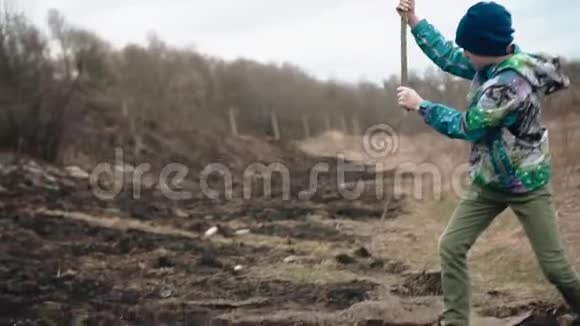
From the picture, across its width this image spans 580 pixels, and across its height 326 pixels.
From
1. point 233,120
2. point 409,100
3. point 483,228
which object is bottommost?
point 483,228

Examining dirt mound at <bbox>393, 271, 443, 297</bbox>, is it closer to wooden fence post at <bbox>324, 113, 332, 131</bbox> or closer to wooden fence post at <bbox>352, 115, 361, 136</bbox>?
wooden fence post at <bbox>352, 115, 361, 136</bbox>

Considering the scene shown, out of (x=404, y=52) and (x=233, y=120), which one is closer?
(x=404, y=52)

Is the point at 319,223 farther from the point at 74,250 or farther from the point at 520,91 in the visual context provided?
the point at 520,91

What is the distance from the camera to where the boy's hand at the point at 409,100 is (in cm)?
537

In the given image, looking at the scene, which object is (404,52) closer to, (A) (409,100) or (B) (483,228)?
(A) (409,100)

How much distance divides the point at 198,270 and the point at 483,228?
5.91m

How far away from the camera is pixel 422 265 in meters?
10.6

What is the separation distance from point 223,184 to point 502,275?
2065cm

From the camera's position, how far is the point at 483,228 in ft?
18.0

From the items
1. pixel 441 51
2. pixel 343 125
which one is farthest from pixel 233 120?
pixel 441 51

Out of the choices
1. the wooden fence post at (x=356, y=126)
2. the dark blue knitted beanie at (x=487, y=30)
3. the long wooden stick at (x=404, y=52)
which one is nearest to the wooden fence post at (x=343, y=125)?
the wooden fence post at (x=356, y=126)

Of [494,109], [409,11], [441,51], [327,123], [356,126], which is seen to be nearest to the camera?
[494,109]

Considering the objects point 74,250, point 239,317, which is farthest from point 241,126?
point 239,317

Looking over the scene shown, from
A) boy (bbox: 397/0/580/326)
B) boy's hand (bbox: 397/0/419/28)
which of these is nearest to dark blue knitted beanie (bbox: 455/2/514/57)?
boy (bbox: 397/0/580/326)
